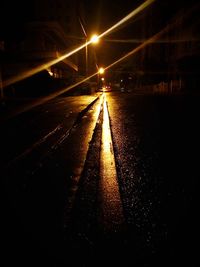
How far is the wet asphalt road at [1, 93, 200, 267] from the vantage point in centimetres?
213

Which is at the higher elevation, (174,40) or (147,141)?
(174,40)

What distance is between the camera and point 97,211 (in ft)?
9.38

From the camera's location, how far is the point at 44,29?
1208 inches

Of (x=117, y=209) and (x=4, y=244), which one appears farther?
(x=117, y=209)

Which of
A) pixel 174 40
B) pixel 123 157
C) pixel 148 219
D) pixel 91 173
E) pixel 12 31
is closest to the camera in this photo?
pixel 148 219

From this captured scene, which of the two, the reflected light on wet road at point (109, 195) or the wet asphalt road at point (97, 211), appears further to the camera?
the reflected light on wet road at point (109, 195)

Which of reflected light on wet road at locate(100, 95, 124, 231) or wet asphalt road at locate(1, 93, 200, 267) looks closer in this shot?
wet asphalt road at locate(1, 93, 200, 267)

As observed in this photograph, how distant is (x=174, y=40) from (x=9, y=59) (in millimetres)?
28251

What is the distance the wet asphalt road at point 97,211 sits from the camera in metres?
2.13

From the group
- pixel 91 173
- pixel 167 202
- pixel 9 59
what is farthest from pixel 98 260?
pixel 9 59

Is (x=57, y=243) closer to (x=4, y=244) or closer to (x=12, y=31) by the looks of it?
(x=4, y=244)

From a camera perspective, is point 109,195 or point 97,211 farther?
point 109,195

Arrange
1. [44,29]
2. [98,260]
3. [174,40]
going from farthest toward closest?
[174,40] → [44,29] → [98,260]

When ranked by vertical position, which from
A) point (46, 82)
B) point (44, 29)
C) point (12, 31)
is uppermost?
point (44, 29)
